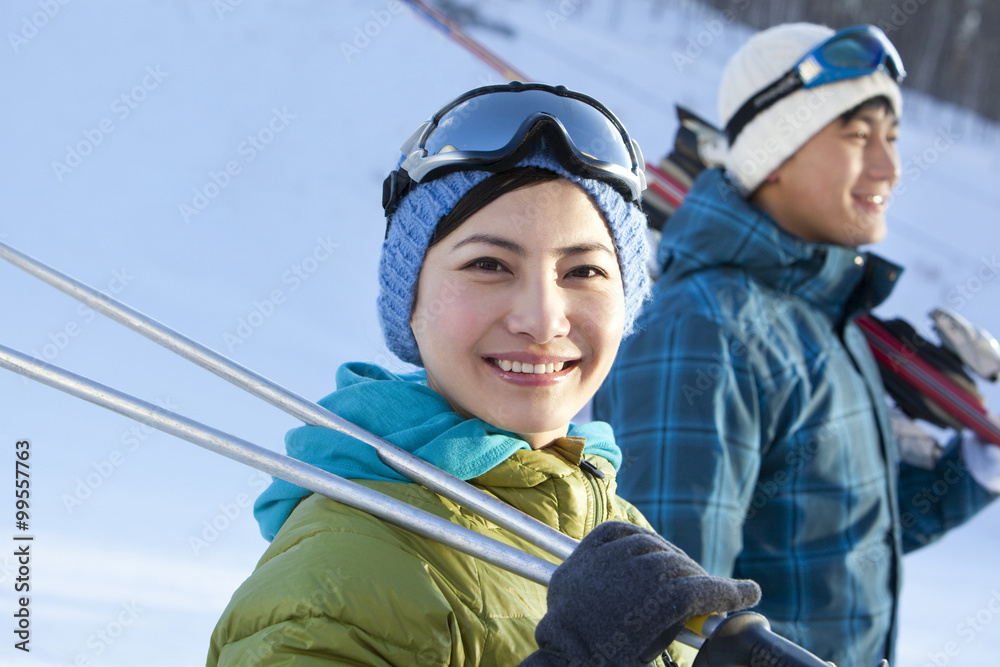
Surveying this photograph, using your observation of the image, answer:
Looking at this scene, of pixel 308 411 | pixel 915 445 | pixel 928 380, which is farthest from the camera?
pixel 928 380

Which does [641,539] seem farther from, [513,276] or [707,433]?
[707,433]

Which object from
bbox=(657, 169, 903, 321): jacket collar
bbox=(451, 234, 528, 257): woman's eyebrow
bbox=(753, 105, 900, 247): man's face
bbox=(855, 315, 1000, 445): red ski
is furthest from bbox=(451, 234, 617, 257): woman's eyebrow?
bbox=(855, 315, 1000, 445): red ski

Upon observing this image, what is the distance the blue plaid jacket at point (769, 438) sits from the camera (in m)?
2.28

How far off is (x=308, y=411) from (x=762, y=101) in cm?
214

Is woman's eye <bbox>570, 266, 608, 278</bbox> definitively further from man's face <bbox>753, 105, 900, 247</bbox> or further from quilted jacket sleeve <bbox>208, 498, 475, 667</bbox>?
man's face <bbox>753, 105, 900, 247</bbox>

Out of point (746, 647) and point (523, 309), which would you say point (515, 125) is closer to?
point (523, 309)

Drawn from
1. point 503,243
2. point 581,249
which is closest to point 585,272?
point 581,249

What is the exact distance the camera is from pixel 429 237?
143 cm

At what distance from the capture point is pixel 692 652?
1.49 meters

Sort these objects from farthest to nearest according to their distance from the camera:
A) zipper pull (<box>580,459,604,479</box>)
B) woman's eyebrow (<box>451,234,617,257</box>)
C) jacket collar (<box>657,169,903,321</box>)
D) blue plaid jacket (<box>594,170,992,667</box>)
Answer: jacket collar (<box>657,169,903,321</box>) < blue plaid jacket (<box>594,170,992,667</box>) < zipper pull (<box>580,459,604,479</box>) < woman's eyebrow (<box>451,234,617,257</box>)

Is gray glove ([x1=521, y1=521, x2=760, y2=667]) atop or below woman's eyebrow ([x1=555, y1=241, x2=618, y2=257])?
below

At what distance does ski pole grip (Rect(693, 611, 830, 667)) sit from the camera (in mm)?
954

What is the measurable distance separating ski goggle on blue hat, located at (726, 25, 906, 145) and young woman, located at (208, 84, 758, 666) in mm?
1516

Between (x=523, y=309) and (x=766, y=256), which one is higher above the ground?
(x=766, y=256)
